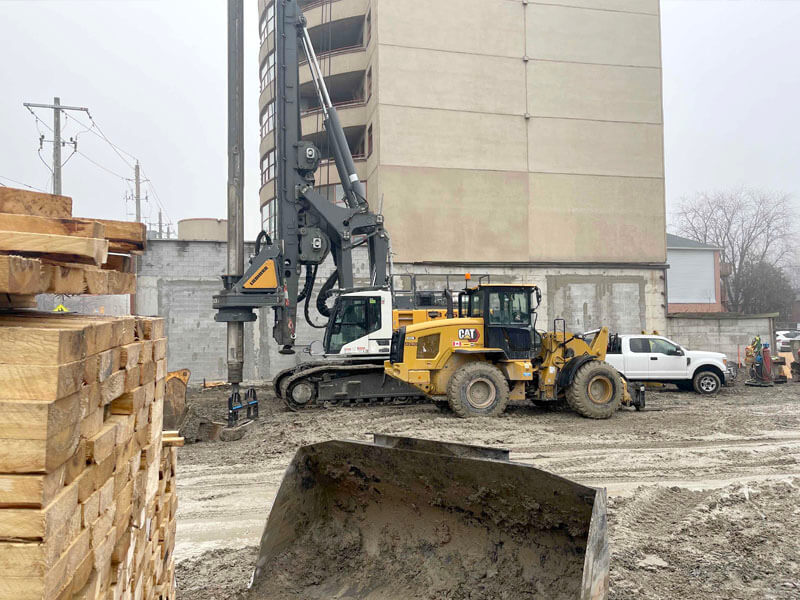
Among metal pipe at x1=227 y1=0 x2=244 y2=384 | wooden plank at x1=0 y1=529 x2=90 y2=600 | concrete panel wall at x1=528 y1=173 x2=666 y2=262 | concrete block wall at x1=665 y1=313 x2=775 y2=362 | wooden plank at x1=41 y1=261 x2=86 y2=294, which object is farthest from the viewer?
concrete panel wall at x1=528 y1=173 x2=666 y2=262

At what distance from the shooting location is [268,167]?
33.0m

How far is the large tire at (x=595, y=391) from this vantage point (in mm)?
11844

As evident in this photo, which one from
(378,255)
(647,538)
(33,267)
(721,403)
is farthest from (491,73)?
(33,267)

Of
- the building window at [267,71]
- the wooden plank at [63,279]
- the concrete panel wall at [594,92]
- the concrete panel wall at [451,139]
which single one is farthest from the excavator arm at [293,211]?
the building window at [267,71]

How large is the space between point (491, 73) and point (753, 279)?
32.9 m

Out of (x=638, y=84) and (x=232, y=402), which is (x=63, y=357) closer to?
(x=232, y=402)

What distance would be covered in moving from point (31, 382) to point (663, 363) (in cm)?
1667

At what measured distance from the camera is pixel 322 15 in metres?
29.1

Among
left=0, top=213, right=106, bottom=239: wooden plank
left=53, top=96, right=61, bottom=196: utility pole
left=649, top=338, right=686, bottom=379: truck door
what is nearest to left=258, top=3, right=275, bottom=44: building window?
left=53, top=96, right=61, bottom=196: utility pole

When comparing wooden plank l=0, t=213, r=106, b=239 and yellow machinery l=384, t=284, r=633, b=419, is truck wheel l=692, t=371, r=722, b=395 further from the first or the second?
wooden plank l=0, t=213, r=106, b=239

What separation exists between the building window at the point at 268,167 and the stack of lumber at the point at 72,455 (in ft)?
101

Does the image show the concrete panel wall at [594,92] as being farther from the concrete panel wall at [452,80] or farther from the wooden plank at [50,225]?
the wooden plank at [50,225]

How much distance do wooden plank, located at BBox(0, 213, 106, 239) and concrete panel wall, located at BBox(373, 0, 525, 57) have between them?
25.4 metres

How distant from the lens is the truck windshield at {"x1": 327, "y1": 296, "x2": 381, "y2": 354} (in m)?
13.7
